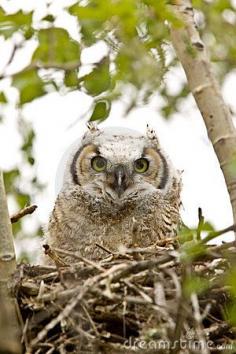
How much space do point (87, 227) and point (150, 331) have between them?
2034 millimetres

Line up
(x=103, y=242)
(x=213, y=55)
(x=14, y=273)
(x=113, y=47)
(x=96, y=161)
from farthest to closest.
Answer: (x=96, y=161)
(x=103, y=242)
(x=213, y=55)
(x=113, y=47)
(x=14, y=273)

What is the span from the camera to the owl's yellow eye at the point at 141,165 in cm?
500

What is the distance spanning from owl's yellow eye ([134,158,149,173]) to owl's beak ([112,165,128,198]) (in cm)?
13

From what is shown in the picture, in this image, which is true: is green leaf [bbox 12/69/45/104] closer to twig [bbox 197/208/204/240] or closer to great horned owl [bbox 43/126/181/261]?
twig [bbox 197/208/204/240]

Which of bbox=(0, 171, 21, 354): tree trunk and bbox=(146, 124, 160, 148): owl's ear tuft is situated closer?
bbox=(0, 171, 21, 354): tree trunk

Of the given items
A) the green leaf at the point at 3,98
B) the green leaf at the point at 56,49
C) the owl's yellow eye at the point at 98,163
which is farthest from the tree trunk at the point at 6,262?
the owl's yellow eye at the point at 98,163

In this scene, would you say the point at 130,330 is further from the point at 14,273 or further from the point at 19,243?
the point at 19,243

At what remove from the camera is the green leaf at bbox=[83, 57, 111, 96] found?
3156 mm

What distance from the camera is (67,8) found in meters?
2.92

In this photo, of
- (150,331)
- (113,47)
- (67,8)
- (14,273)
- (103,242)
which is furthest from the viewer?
(103,242)

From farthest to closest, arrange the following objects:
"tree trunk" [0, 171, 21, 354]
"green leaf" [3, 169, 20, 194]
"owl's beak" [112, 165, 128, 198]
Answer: "owl's beak" [112, 165, 128, 198] < "green leaf" [3, 169, 20, 194] < "tree trunk" [0, 171, 21, 354]

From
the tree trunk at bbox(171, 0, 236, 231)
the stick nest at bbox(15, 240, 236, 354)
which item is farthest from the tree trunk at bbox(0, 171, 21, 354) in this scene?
the tree trunk at bbox(171, 0, 236, 231)

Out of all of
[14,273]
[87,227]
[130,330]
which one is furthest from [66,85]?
[87,227]

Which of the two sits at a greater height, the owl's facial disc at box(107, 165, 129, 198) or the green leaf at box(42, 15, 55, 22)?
the green leaf at box(42, 15, 55, 22)
